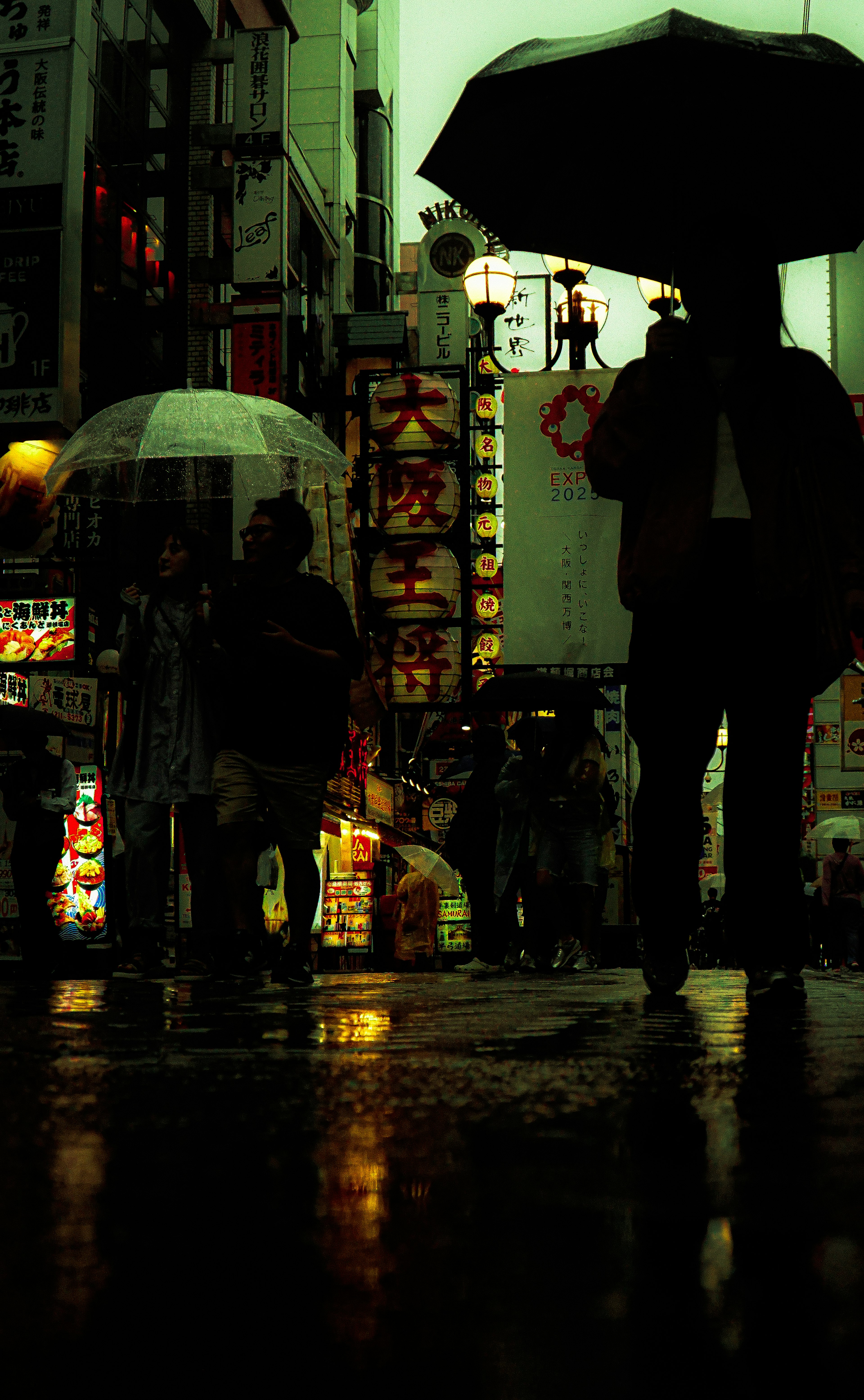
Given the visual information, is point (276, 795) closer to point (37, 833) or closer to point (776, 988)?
point (776, 988)

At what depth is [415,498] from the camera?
21.3 meters

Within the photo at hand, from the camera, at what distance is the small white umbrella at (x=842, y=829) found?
26031mm

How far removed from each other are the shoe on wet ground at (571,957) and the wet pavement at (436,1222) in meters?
8.45

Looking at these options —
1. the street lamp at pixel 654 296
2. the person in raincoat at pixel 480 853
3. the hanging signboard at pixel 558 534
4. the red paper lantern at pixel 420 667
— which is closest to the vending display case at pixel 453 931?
the red paper lantern at pixel 420 667

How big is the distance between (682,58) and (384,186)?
30.0 m

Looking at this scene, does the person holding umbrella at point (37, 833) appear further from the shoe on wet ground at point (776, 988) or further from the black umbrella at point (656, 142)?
the shoe on wet ground at point (776, 988)

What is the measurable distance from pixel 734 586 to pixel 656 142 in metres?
2.65

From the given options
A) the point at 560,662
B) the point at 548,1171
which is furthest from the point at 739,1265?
the point at 560,662

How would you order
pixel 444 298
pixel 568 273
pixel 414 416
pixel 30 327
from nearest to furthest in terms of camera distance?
1. pixel 568 273
2. pixel 30 327
3. pixel 414 416
4. pixel 444 298

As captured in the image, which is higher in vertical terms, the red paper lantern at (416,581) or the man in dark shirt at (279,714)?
the red paper lantern at (416,581)

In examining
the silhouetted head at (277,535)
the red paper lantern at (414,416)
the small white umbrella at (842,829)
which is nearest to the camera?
the silhouetted head at (277,535)

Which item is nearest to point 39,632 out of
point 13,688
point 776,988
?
point 13,688

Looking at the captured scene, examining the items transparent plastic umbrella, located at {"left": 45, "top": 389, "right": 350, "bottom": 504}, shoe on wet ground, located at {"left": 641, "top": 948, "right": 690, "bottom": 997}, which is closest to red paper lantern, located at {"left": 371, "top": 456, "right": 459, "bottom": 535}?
transparent plastic umbrella, located at {"left": 45, "top": 389, "right": 350, "bottom": 504}

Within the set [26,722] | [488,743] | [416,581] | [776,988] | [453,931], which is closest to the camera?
[776,988]
